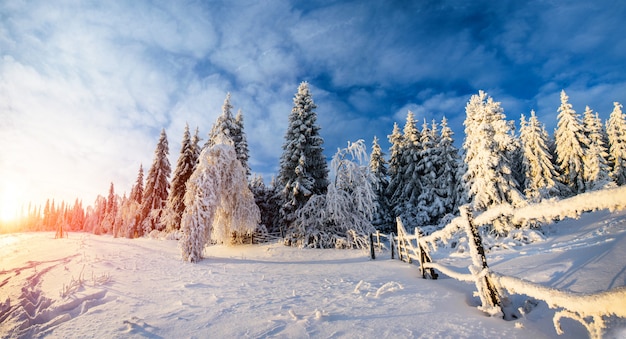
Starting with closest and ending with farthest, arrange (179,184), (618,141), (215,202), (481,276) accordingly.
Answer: (481,276)
(215,202)
(179,184)
(618,141)

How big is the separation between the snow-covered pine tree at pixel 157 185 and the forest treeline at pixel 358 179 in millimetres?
115

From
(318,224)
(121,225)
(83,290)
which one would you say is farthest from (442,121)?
(121,225)

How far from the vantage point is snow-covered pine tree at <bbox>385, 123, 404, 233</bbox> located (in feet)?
91.5

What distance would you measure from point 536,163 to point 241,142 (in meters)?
28.6

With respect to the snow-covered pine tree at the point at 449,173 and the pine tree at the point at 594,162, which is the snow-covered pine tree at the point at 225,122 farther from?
the pine tree at the point at 594,162

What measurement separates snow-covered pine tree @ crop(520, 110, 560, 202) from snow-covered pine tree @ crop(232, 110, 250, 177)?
2505cm

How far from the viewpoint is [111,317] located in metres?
4.04

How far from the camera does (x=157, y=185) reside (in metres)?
30.2

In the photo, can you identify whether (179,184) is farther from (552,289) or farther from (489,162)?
(552,289)

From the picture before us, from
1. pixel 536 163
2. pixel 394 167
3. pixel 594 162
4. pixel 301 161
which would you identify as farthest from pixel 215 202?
pixel 594 162

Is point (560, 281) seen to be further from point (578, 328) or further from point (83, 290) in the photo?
point (83, 290)

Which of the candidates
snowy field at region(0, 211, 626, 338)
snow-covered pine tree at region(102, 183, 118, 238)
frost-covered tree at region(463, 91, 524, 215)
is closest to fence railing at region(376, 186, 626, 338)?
snowy field at region(0, 211, 626, 338)

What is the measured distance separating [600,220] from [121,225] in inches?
1903

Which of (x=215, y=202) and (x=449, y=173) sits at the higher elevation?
(x=449, y=173)
